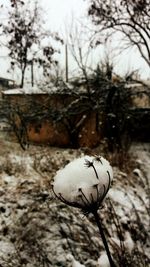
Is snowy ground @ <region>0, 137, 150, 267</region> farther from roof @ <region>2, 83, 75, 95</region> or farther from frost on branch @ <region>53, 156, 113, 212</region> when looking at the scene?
roof @ <region>2, 83, 75, 95</region>

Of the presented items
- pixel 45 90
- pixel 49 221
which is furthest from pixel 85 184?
pixel 45 90

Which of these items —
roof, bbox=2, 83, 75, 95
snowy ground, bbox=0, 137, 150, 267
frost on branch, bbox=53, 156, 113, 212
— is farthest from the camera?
roof, bbox=2, 83, 75, 95

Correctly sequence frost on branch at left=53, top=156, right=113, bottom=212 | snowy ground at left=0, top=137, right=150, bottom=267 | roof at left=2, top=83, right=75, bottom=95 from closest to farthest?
frost on branch at left=53, top=156, right=113, bottom=212 < snowy ground at left=0, top=137, right=150, bottom=267 < roof at left=2, top=83, right=75, bottom=95

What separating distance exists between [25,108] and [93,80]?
4.02m

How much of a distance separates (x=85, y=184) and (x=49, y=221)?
5.29 metres

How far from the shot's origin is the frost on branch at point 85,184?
2.92m

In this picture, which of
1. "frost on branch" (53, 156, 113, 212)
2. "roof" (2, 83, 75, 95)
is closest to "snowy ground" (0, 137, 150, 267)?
"frost on branch" (53, 156, 113, 212)

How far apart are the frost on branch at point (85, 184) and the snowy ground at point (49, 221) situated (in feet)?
2.40

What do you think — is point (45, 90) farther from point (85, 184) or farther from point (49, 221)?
point (85, 184)

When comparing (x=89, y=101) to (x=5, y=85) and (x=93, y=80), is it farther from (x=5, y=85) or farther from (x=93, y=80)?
(x=5, y=85)

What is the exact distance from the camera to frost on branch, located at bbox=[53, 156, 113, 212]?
9.59 feet

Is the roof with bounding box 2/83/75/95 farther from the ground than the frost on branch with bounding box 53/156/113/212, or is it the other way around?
the frost on branch with bounding box 53/156/113/212

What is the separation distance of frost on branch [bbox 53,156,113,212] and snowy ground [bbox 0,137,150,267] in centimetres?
73

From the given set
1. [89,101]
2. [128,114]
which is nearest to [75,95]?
[89,101]
